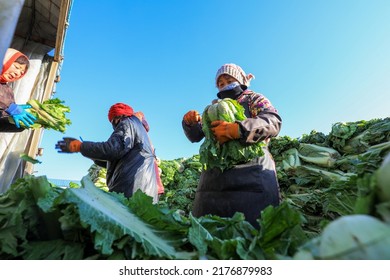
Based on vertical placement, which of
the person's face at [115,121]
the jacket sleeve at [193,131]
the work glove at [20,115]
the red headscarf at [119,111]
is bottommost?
the jacket sleeve at [193,131]

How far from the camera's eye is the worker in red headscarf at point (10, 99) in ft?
10.1

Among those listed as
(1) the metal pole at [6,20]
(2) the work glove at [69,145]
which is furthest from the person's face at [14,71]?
(1) the metal pole at [6,20]

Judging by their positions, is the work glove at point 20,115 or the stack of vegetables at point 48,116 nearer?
the work glove at point 20,115

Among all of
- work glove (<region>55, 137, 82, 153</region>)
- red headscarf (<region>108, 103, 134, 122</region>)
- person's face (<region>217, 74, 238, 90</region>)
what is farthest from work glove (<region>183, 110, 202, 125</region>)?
work glove (<region>55, 137, 82, 153</region>)

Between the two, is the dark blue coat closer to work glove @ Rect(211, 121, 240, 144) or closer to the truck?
work glove @ Rect(211, 121, 240, 144)

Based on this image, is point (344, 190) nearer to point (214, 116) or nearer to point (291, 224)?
point (291, 224)

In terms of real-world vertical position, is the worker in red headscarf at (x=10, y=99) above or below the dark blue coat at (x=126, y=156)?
above

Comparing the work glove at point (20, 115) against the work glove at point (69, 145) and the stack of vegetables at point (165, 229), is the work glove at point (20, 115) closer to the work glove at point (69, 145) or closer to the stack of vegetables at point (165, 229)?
the work glove at point (69, 145)

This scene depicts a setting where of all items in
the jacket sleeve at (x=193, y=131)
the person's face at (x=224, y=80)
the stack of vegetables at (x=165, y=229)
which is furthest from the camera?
the jacket sleeve at (x=193, y=131)

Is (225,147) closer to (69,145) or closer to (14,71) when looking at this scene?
(69,145)

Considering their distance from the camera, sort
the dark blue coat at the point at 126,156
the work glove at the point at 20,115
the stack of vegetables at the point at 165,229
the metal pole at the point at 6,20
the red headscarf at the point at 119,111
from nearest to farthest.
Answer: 1. the stack of vegetables at the point at 165,229
2. the metal pole at the point at 6,20
3. the work glove at the point at 20,115
4. the dark blue coat at the point at 126,156
5. the red headscarf at the point at 119,111

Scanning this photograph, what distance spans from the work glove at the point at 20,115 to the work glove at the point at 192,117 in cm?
186

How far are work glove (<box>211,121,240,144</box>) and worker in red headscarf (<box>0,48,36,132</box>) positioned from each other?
7.68 feet

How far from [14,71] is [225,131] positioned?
2742 mm
